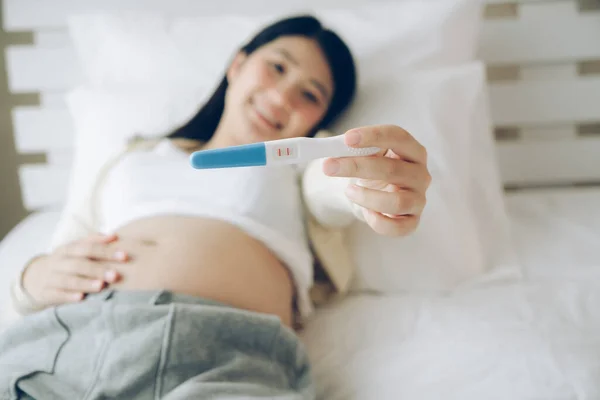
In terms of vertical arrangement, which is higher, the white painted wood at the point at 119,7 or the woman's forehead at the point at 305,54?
the white painted wood at the point at 119,7

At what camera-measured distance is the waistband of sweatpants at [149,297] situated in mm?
660

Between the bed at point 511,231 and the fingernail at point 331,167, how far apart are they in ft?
1.12

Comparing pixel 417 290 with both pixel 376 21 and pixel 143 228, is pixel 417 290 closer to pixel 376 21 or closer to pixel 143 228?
pixel 143 228

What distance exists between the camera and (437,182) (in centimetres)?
96

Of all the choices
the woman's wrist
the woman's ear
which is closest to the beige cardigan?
the woman's wrist

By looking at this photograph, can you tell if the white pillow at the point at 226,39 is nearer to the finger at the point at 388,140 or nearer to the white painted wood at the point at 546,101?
the white painted wood at the point at 546,101

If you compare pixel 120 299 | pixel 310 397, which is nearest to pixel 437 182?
pixel 310 397

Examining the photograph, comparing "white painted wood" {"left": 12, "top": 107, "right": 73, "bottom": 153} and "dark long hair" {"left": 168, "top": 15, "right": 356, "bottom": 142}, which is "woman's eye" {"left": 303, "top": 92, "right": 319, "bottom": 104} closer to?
"dark long hair" {"left": 168, "top": 15, "right": 356, "bottom": 142}

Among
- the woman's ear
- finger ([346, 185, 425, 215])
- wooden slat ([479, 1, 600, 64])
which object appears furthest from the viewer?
wooden slat ([479, 1, 600, 64])

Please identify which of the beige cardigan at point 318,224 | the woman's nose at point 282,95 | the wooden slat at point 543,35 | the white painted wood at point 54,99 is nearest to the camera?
the beige cardigan at point 318,224

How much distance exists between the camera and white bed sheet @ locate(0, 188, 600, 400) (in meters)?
0.66

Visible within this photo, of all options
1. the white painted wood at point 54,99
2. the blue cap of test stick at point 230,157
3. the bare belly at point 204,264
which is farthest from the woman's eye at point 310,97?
the white painted wood at point 54,99

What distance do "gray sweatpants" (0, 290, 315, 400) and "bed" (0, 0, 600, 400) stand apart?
113 millimetres

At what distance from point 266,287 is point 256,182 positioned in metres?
0.19
